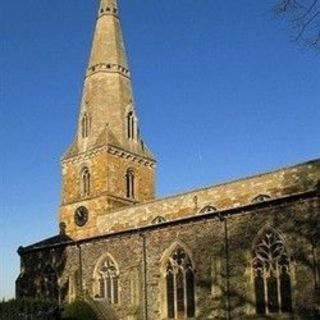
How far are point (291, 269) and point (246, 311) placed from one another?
293cm

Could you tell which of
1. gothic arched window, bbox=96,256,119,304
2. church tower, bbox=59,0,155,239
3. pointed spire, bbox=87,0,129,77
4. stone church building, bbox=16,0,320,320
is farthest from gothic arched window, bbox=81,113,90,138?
gothic arched window, bbox=96,256,119,304

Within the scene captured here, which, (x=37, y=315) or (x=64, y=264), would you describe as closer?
(x=37, y=315)

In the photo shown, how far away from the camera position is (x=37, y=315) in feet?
103

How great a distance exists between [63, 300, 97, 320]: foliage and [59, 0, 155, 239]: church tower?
14.0 meters

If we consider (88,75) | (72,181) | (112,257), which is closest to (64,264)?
(112,257)

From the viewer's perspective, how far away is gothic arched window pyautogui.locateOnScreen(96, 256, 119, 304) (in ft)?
121

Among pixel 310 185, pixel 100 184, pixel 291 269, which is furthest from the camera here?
pixel 100 184

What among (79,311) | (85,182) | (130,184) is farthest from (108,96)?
(79,311)

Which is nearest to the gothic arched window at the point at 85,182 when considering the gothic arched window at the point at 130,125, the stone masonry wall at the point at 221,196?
the stone masonry wall at the point at 221,196

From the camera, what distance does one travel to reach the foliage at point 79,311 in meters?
34.0

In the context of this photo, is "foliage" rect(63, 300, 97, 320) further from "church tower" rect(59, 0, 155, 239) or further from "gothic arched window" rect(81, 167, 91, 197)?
"gothic arched window" rect(81, 167, 91, 197)

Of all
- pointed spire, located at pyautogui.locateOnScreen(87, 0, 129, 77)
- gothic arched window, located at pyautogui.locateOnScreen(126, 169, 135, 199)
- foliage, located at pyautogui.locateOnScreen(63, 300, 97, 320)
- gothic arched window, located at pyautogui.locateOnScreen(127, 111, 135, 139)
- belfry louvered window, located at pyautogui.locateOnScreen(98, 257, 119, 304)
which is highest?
pointed spire, located at pyautogui.locateOnScreen(87, 0, 129, 77)

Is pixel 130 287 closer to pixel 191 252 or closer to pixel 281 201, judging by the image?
pixel 191 252

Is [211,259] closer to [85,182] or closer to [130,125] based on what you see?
[85,182]
